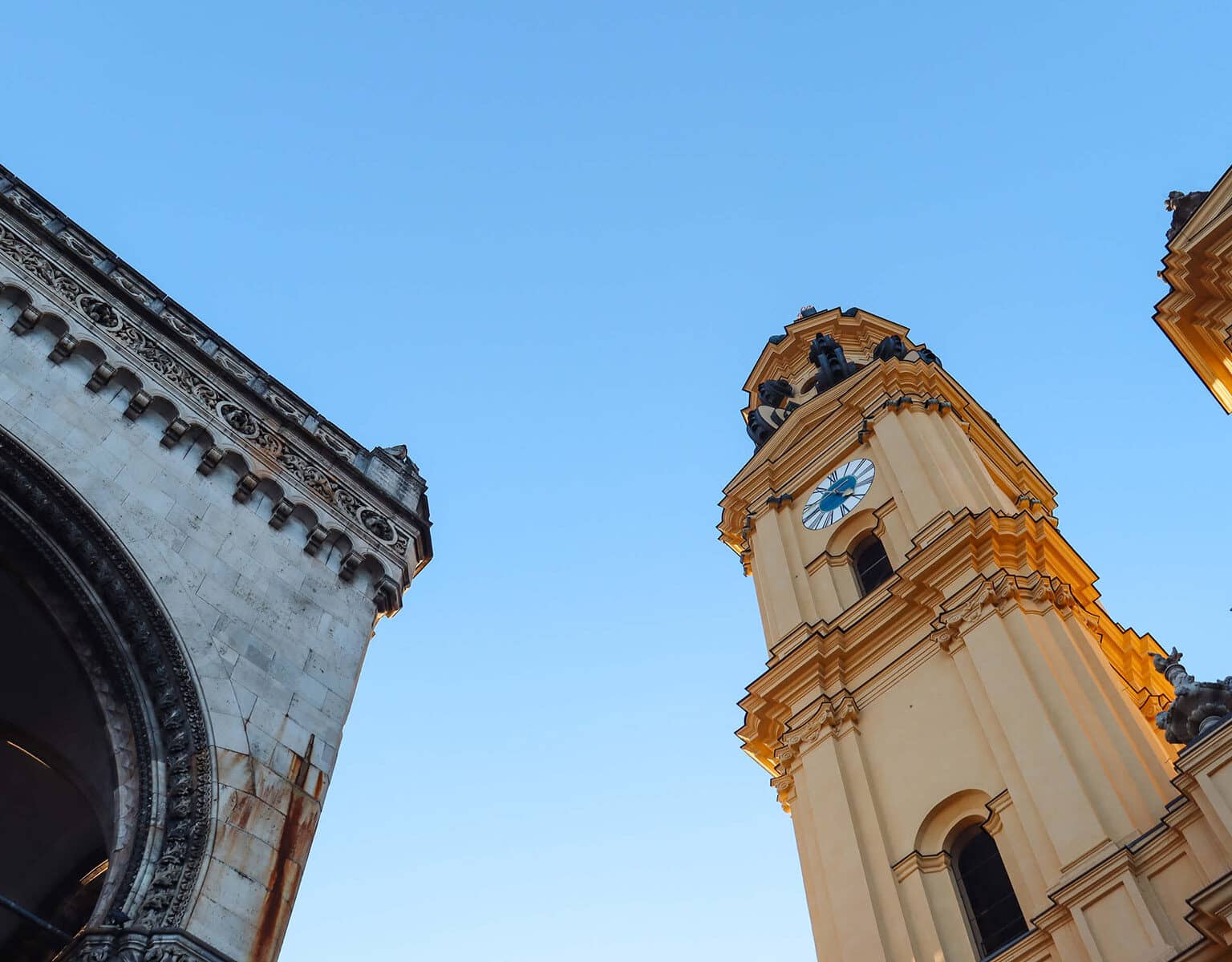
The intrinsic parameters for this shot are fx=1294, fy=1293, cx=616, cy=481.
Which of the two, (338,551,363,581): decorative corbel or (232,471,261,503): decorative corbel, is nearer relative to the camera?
(232,471,261,503): decorative corbel

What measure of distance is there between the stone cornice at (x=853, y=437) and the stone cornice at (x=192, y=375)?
62.5 feet

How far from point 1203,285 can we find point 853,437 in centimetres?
1412

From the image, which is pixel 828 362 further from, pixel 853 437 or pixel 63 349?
pixel 63 349

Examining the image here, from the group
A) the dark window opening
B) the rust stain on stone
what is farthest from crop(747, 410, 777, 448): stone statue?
A: the rust stain on stone

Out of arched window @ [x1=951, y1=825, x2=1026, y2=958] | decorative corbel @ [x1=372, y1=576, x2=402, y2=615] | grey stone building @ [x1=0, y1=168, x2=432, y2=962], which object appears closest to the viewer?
grey stone building @ [x1=0, y1=168, x2=432, y2=962]

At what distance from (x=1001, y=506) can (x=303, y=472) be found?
1846 centimetres

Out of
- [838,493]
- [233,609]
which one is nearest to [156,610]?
[233,609]

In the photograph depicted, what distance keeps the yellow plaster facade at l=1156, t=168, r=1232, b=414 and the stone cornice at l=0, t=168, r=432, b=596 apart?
11960 mm

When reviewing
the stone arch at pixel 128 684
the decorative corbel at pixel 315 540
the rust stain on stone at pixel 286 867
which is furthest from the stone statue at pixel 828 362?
the stone arch at pixel 128 684

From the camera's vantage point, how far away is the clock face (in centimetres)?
3148

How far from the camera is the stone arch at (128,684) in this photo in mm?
10172

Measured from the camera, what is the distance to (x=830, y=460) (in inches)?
1315

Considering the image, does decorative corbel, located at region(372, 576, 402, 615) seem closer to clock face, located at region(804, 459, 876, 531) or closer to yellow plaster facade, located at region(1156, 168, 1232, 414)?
yellow plaster facade, located at region(1156, 168, 1232, 414)

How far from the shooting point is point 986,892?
2094 centimetres
